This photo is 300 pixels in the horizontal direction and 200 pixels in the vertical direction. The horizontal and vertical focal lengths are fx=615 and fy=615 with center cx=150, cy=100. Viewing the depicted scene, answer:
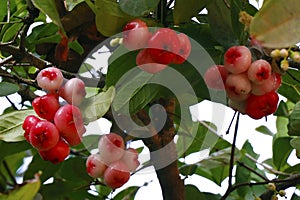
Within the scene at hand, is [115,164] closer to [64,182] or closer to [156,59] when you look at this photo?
[156,59]

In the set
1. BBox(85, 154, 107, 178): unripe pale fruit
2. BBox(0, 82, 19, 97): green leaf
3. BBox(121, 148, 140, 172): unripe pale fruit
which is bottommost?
BBox(85, 154, 107, 178): unripe pale fruit

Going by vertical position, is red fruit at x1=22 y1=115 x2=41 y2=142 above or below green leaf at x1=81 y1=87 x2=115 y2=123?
below

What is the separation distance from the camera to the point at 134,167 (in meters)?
0.67

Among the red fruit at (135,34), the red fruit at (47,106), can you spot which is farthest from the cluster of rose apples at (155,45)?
the red fruit at (47,106)

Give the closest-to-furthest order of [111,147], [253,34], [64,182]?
[253,34], [111,147], [64,182]

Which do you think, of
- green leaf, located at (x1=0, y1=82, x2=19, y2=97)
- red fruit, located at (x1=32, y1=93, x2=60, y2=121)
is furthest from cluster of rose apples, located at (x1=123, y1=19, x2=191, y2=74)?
green leaf, located at (x1=0, y1=82, x2=19, y2=97)

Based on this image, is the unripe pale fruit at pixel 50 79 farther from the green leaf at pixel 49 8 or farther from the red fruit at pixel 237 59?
the red fruit at pixel 237 59

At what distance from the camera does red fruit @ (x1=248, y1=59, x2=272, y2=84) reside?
57 cm

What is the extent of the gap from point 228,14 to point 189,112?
15 centimetres

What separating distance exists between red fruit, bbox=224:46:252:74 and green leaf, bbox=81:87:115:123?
0.37 feet

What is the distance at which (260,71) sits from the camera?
57cm

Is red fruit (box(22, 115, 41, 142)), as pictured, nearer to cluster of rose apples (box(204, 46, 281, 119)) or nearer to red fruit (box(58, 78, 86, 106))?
red fruit (box(58, 78, 86, 106))

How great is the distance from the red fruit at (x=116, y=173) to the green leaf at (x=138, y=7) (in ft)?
0.57

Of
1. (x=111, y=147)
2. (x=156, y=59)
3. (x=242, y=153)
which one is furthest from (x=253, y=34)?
(x=242, y=153)
